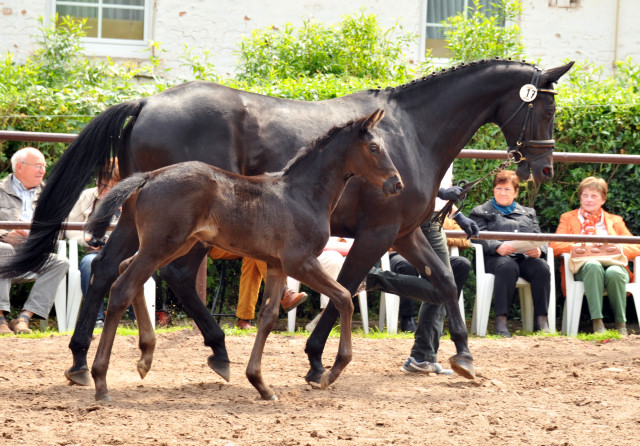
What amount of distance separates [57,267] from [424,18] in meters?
7.19

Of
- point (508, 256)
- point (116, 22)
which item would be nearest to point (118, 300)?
point (508, 256)

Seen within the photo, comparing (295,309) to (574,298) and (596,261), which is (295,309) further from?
(596,261)

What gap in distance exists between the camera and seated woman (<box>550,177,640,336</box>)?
816 centimetres

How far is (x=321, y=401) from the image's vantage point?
15.9 ft

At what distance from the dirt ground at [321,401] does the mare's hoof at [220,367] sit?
0.06 meters

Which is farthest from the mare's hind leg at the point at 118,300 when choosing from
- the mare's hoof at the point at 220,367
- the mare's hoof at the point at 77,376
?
the mare's hoof at the point at 220,367

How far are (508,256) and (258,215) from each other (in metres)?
4.08

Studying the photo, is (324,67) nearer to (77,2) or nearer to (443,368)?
(77,2)

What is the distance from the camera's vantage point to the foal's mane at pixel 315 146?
5043 mm

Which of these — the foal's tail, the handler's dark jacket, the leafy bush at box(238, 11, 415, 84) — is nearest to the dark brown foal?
the foal's tail

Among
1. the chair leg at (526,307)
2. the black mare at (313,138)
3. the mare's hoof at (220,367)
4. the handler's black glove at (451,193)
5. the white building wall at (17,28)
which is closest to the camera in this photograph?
the black mare at (313,138)

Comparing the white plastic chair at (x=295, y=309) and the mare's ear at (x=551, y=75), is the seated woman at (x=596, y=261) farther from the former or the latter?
the mare's ear at (x=551, y=75)

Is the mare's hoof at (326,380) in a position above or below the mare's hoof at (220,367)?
above

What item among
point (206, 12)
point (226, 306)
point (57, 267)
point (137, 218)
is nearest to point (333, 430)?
point (137, 218)
